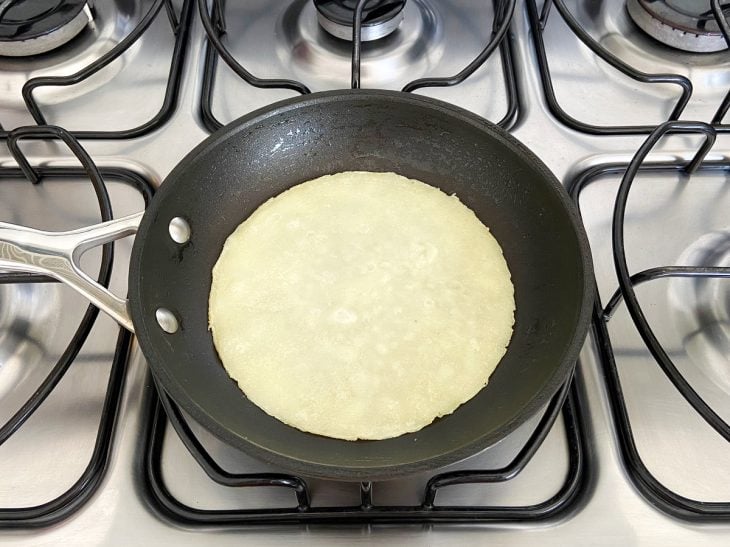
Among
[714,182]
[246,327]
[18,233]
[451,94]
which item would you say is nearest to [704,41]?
[714,182]

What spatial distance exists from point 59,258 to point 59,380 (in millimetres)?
116

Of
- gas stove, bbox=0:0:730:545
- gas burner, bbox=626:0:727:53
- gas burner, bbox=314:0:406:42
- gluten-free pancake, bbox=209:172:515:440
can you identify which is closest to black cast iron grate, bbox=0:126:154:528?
gas stove, bbox=0:0:730:545

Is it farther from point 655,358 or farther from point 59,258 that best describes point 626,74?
point 59,258

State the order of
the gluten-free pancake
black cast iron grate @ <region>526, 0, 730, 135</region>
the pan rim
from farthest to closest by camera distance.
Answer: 1. black cast iron grate @ <region>526, 0, 730, 135</region>
2. the gluten-free pancake
3. the pan rim

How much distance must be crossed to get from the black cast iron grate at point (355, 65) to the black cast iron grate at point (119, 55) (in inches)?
1.4

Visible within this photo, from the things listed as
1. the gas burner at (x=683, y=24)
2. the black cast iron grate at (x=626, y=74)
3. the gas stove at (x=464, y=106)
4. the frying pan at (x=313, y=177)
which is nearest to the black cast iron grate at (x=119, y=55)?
the gas stove at (x=464, y=106)

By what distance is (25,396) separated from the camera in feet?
2.12

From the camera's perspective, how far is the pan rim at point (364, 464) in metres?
0.50

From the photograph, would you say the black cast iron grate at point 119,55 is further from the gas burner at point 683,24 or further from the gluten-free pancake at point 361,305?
the gas burner at point 683,24

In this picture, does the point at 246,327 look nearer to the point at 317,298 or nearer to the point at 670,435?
the point at 317,298

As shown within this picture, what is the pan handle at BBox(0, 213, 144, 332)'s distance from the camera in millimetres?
583

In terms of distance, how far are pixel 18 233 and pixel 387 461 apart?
40cm

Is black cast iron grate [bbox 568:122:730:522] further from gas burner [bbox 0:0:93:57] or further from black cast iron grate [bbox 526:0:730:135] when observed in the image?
gas burner [bbox 0:0:93:57]

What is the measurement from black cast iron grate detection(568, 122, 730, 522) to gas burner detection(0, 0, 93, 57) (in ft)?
2.29
